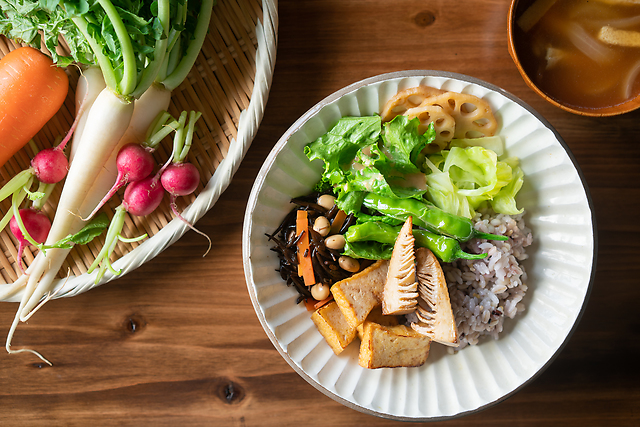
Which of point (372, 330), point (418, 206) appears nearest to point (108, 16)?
point (418, 206)

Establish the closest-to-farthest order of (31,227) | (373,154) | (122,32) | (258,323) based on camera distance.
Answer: (122,32) → (373,154) → (31,227) → (258,323)

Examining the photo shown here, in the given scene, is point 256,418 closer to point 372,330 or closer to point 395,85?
point 372,330

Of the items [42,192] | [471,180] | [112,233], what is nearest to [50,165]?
[42,192]

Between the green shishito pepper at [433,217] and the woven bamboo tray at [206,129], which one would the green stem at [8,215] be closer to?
the woven bamboo tray at [206,129]

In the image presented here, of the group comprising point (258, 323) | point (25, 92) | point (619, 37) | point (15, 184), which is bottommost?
point (258, 323)

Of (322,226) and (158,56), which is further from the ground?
(158,56)

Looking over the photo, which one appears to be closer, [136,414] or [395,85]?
[395,85]

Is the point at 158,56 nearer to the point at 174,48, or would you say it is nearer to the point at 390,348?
the point at 174,48
